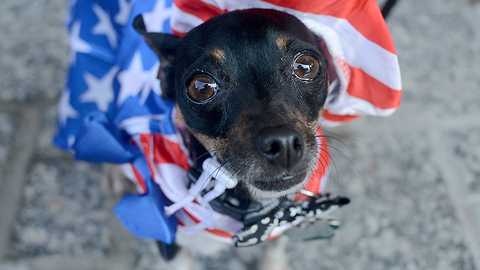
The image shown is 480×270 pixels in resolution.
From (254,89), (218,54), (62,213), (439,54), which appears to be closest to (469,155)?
(439,54)

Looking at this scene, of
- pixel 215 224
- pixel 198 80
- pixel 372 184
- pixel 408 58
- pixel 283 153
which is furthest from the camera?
pixel 408 58

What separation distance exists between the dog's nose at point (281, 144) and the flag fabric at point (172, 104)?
54cm

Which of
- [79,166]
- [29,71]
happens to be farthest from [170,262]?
[29,71]

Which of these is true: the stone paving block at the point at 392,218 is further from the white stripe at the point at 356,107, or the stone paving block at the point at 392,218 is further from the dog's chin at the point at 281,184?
the dog's chin at the point at 281,184

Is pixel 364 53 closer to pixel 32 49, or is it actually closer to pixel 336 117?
pixel 336 117

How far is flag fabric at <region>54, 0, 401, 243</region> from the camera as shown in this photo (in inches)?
62.1

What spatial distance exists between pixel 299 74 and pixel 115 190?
1.77m

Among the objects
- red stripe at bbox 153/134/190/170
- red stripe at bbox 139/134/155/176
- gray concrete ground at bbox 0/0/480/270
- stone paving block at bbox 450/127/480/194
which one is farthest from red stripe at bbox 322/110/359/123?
stone paving block at bbox 450/127/480/194

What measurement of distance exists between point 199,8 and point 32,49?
7.76ft

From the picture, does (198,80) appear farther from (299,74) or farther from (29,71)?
(29,71)

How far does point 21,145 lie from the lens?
2.89 metres

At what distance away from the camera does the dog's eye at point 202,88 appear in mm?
1527

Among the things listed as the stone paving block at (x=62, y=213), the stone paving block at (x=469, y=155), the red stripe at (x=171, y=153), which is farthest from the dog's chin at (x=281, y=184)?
the stone paving block at (x=469, y=155)

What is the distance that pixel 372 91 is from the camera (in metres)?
1.72
